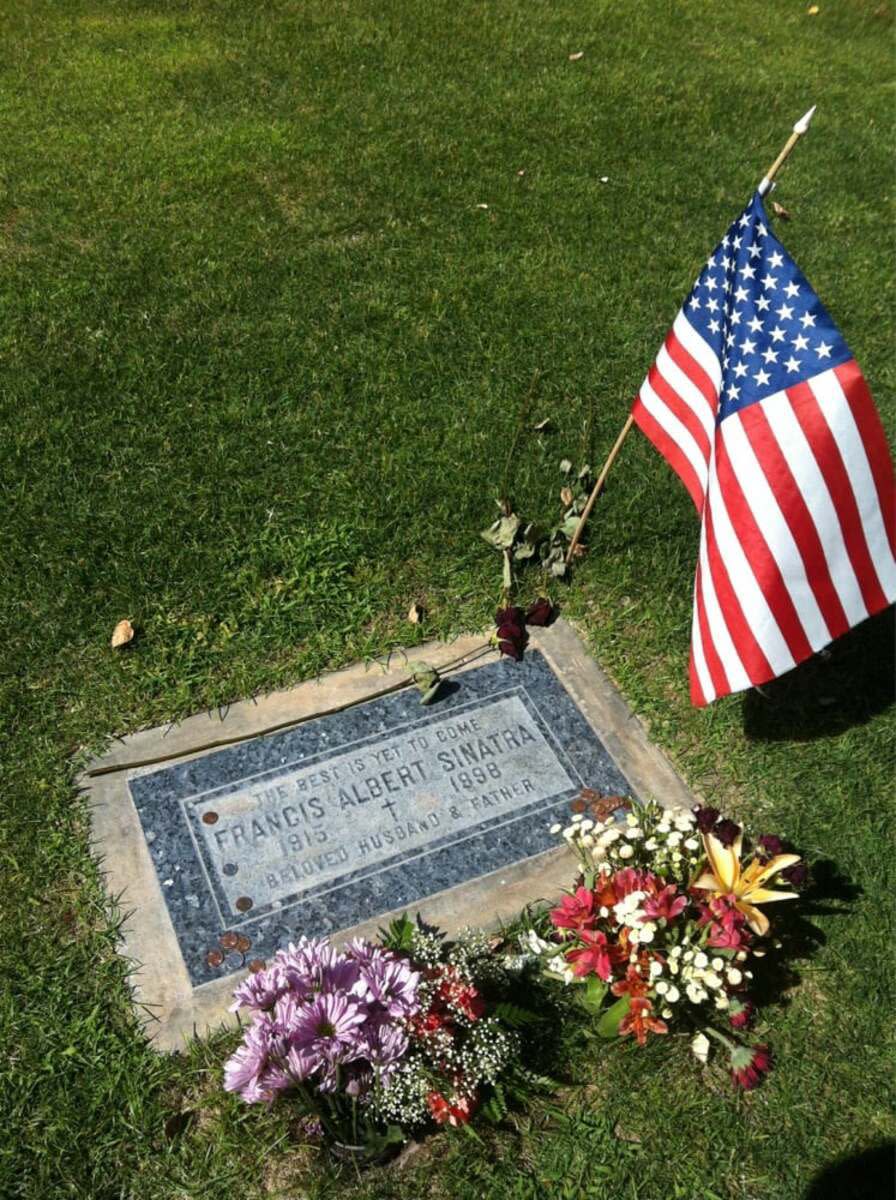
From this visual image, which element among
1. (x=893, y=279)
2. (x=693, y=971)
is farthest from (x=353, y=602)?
(x=893, y=279)

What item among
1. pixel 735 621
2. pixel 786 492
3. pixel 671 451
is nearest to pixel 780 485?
pixel 786 492

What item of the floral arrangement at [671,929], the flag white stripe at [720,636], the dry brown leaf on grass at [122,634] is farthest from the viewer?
→ the dry brown leaf on grass at [122,634]

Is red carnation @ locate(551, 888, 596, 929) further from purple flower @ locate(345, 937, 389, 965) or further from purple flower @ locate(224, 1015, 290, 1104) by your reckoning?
purple flower @ locate(224, 1015, 290, 1104)

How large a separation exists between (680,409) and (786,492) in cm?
65

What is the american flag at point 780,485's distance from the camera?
9.02ft

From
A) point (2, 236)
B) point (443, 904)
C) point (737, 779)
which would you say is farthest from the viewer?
point (2, 236)

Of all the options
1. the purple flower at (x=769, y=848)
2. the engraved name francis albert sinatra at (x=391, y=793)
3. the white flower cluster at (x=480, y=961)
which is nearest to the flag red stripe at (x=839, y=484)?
the purple flower at (x=769, y=848)

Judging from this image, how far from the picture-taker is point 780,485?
9.21ft

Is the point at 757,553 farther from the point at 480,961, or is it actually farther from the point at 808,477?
the point at 480,961

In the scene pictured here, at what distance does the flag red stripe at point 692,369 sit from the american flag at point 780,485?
0.12 meters

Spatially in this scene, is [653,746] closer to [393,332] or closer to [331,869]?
[331,869]

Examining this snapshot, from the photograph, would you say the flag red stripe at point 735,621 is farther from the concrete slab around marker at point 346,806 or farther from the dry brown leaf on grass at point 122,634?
the dry brown leaf on grass at point 122,634

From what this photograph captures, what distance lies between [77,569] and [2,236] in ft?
8.81

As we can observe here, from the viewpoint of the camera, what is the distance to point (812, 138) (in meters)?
7.34
